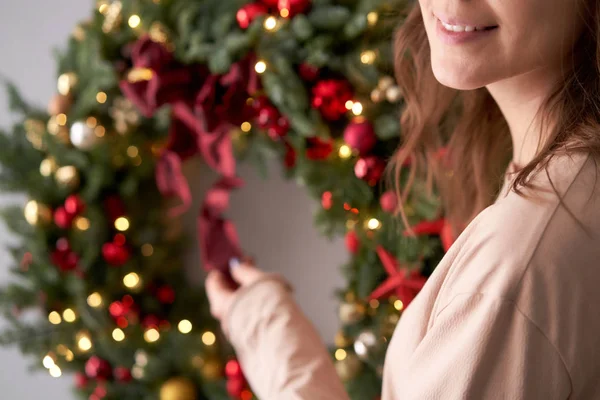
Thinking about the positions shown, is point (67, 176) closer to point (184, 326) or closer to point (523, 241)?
point (184, 326)

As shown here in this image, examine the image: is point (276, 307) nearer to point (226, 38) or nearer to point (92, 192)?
point (226, 38)

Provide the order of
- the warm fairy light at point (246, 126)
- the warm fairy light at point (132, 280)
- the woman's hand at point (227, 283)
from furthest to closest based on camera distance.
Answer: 1. the warm fairy light at point (132, 280)
2. the warm fairy light at point (246, 126)
3. the woman's hand at point (227, 283)

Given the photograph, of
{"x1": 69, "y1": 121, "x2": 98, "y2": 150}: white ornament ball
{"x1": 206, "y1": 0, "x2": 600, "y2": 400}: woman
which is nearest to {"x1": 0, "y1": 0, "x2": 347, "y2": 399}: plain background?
{"x1": 69, "y1": 121, "x2": 98, "y2": 150}: white ornament ball

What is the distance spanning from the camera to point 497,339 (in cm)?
55

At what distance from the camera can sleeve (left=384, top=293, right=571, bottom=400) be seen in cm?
54

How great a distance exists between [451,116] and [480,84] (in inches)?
17.4

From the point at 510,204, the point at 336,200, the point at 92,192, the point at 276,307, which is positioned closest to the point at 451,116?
the point at 336,200

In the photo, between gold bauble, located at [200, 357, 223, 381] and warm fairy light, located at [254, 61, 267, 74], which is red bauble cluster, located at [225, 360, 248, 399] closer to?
gold bauble, located at [200, 357, 223, 381]

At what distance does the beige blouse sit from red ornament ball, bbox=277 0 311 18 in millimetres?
722

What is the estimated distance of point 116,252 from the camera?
5.04ft

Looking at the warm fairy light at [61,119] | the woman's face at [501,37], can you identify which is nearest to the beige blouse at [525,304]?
the woman's face at [501,37]

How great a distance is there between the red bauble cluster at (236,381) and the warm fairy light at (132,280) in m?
0.30

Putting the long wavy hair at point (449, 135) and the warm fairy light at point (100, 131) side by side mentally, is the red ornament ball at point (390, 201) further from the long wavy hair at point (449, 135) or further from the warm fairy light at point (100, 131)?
the warm fairy light at point (100, 131)

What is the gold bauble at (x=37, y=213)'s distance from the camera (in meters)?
1.50
